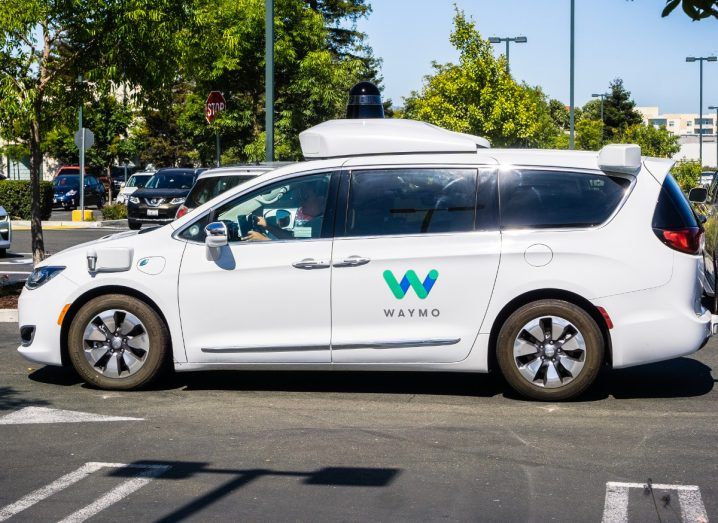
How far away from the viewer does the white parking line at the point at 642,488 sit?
17.3ft

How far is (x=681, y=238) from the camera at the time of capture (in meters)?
7.80

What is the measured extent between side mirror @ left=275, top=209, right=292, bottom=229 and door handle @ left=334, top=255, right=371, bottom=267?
0.51 metres

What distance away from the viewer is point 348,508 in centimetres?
541

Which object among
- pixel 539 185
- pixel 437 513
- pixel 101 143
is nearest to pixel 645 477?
pixel 437 513

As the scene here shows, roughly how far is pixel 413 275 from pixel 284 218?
3.35 ft

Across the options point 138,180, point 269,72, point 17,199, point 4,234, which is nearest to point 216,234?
point 269,72

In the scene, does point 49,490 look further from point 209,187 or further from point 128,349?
point 209,187

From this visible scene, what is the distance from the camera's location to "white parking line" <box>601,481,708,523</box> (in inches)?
208

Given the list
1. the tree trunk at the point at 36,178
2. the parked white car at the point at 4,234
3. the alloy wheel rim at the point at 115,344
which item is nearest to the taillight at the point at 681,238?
the alloy wheel rim at the point at 115,344

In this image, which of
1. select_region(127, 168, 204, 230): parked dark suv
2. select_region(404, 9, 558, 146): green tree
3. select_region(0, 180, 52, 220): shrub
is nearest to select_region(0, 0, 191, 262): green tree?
select_region(127, 168, 204, 230): parked dark suv

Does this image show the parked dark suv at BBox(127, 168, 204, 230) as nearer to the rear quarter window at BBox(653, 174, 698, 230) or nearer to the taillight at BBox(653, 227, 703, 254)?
the rear quarter window at BBox(653, 174, 698, 230)

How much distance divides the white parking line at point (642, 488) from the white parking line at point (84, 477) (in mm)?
2313

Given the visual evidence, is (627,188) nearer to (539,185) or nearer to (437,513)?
(539,185)

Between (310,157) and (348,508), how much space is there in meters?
3.66
